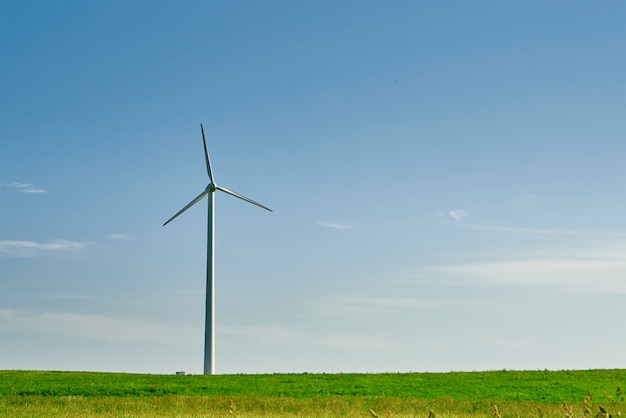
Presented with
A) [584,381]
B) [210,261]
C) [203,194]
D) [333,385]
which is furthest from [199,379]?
[584,381]

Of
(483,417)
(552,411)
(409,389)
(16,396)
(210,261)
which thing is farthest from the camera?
(210,261)

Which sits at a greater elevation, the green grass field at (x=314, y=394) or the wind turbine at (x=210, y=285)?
the wind turbine at (x=210, y=285)

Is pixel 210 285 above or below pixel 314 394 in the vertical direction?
above

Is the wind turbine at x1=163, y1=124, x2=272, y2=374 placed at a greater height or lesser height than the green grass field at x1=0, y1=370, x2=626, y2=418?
greater

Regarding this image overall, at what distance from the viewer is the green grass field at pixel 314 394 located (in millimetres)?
26125

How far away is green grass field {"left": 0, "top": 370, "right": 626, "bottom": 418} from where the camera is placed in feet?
85.7

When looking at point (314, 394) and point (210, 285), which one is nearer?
point (314, 394)

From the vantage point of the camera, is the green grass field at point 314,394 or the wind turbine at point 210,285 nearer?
the green grass field at point 314,394

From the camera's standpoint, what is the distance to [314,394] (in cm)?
3562

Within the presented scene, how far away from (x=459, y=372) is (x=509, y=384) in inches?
373

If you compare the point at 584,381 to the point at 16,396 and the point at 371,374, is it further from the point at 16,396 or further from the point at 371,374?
the point at 16,396

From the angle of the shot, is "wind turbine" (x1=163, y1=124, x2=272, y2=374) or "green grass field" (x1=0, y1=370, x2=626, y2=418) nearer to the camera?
"green grass field" (x1=0, y1=370, x2=626, y2=418)

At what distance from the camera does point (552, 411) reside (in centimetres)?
2661

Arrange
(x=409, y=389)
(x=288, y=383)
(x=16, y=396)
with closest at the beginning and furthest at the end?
(x=16, y=396) < (x=409, y=389) < (x=288, y=383)
